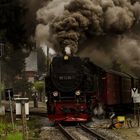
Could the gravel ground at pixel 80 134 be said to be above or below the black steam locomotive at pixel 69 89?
below

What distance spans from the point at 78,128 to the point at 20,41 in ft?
43.2

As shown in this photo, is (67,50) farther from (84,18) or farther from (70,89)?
(84,18)

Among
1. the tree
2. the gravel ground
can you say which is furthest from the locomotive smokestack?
the tree

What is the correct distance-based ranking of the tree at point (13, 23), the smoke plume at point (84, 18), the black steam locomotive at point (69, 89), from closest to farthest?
the black steam locomotive at point (69, 89) < the smoke plume at point (84, 18) < the tree at point (13, 23)

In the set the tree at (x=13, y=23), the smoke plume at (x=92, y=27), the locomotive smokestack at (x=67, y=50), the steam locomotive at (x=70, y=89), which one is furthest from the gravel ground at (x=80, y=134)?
the tree at (x=13, y=23)

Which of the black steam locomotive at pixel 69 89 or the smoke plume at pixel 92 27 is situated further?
the smoke plume at pixel 92 27

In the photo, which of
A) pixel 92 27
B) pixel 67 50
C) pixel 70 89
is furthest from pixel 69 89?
pixel 92 27

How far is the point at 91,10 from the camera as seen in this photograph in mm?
24938

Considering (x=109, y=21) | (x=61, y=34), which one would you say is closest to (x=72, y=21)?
(x=61, y=34)

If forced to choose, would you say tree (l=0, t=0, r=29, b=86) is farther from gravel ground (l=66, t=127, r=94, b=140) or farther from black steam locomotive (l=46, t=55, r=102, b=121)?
gravel ground (l=66, t=127, r=94, b=140)

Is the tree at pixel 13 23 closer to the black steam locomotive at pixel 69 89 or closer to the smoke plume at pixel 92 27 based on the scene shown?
the smoke plume at pixel 92 27

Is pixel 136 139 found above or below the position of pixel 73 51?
below

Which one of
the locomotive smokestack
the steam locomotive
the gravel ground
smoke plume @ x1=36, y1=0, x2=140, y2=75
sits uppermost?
smoke plume @ x1=36, y1=0, x2=140, y2=75

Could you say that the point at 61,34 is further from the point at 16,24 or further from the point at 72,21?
the point at 16,24
